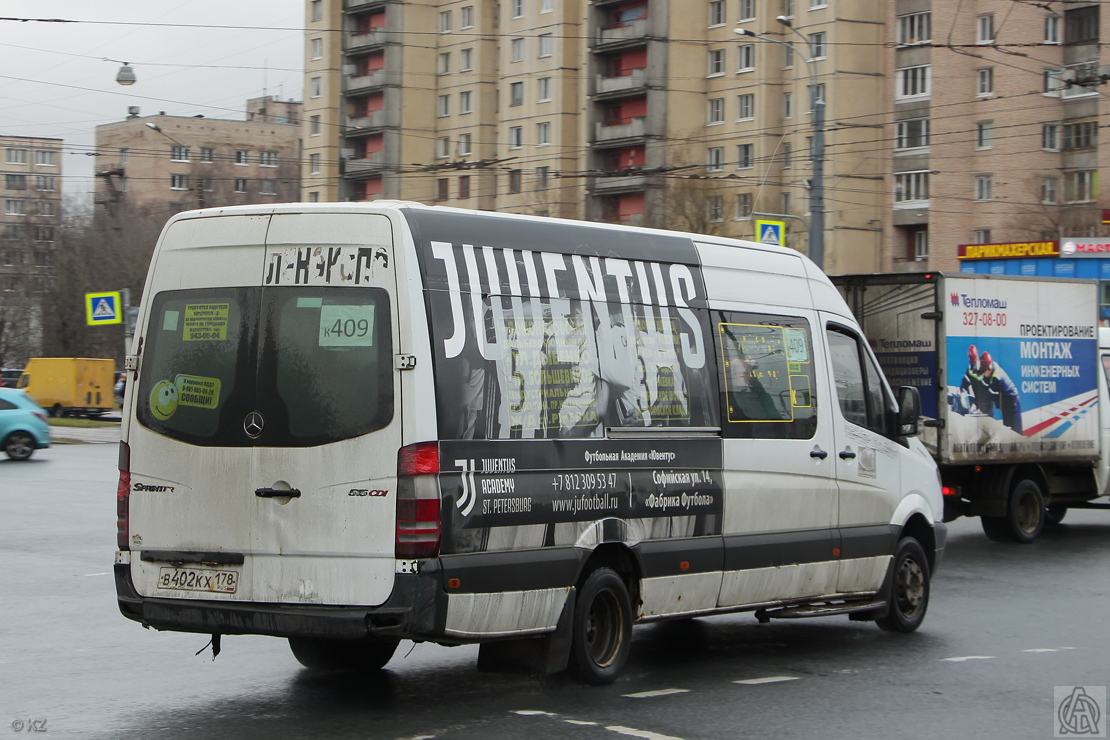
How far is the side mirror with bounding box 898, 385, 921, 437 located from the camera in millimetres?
10039

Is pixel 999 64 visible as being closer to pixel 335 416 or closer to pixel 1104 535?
pixel 1104 535

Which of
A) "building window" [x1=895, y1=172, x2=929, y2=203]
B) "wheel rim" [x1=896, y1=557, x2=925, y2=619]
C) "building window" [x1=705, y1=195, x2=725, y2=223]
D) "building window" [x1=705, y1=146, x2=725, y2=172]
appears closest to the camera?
"wheel rim" [x1=896, y1=557, x2=925, y2=619]

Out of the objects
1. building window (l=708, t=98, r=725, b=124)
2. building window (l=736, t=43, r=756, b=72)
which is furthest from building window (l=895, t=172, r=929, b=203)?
building window (l=708, t=98, r=725, b=124)

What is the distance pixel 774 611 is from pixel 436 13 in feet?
262

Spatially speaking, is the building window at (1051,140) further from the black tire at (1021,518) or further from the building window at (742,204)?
the black tire at (1021,518)

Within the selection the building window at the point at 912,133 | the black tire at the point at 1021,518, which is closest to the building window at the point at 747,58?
the building window at the point at 912,133

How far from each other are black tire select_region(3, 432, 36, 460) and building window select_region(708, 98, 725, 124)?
47236 mm

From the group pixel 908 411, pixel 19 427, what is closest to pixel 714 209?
pixel 19 427

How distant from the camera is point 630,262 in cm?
826

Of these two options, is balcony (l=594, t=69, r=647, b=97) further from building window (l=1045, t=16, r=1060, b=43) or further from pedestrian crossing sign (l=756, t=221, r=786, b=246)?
pedestrian crossing sign (l=756, t=221, r=786, b=246)

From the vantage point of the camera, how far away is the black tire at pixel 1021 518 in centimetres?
1606

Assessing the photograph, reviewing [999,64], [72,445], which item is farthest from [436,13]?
[72,445]

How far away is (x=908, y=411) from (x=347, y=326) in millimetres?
4581

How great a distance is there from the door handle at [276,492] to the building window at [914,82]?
6062 centimetres
